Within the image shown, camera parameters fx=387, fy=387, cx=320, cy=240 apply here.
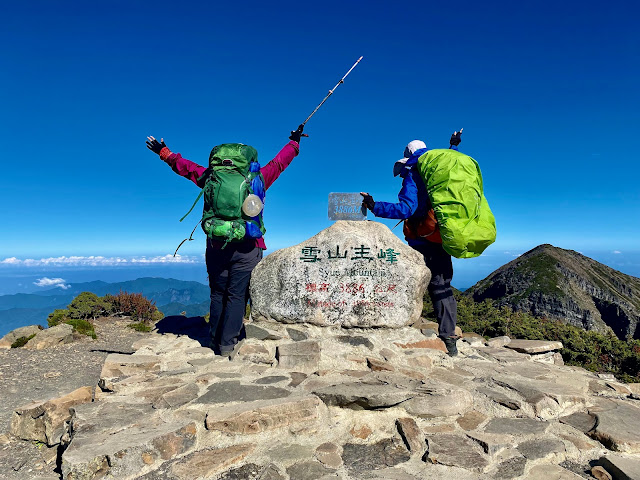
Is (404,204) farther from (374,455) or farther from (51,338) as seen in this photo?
(51,338)

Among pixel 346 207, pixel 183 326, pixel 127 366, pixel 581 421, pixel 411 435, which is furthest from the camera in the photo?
pixel 183 326

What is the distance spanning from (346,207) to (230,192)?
1977mm

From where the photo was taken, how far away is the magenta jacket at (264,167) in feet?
19.7

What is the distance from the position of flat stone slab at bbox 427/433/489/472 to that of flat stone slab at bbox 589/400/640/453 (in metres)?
1.25

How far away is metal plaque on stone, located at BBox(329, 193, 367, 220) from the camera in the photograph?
20.8 feet

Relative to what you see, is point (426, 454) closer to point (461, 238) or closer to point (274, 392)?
point (274, 392)

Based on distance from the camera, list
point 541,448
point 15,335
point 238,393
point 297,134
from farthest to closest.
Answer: point 15,335 → point 297,134 → point 238,393 → point 541,448

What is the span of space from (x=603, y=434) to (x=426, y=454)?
1781mm

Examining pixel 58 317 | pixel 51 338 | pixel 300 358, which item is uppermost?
pixel 300 358

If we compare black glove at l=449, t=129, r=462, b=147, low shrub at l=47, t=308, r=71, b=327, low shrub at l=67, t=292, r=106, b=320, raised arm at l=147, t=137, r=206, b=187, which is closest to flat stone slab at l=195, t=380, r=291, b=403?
raised arm at l=147, t=137, r=206, b=187

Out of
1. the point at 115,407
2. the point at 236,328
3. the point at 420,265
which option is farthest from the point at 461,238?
the point at 115,407

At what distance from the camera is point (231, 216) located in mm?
5426

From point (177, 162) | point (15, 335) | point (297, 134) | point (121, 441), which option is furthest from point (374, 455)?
point (15, 335)

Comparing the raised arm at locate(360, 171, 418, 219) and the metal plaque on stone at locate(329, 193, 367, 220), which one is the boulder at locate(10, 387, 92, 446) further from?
the raised arm at locate(360, 171, 418, 219)
